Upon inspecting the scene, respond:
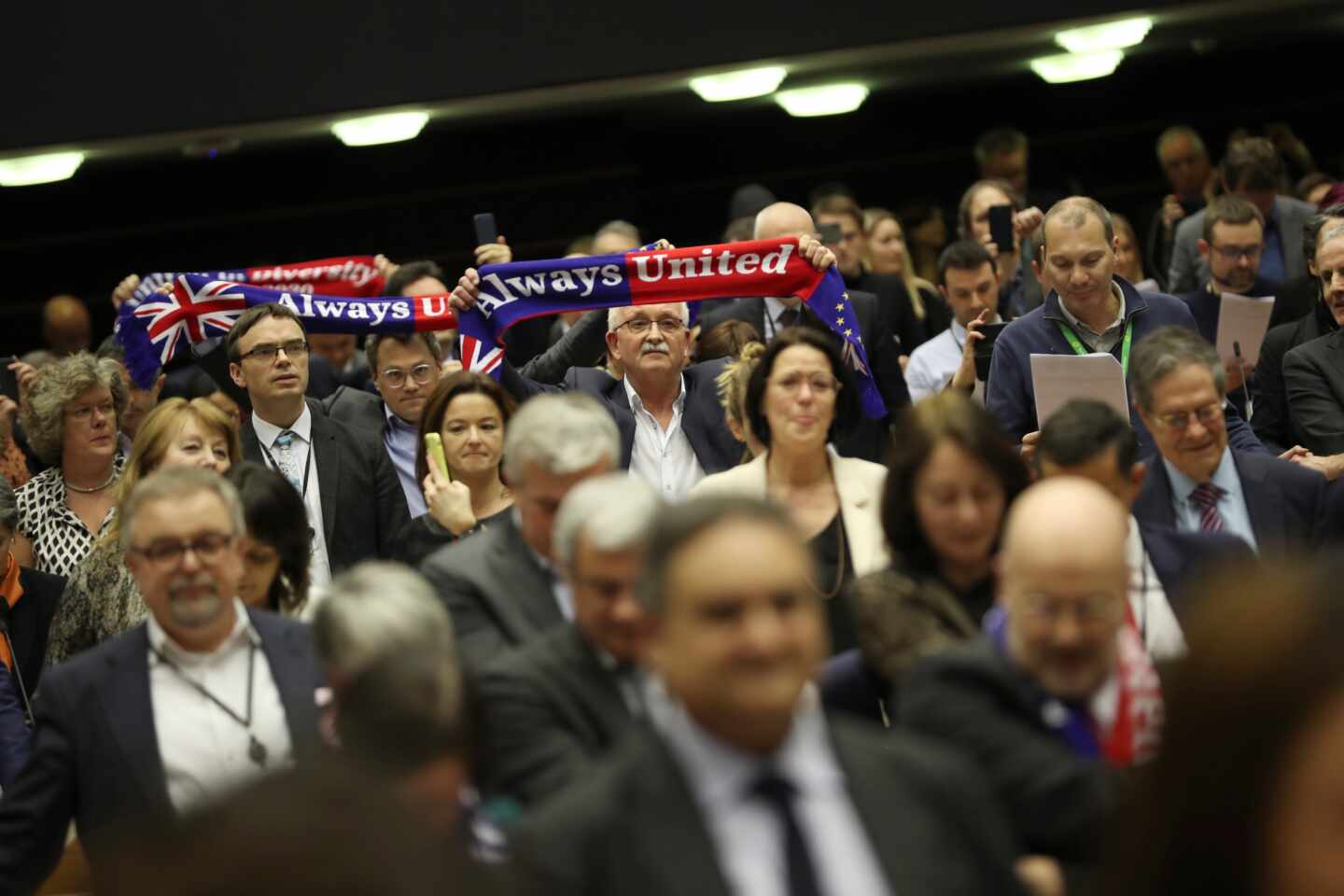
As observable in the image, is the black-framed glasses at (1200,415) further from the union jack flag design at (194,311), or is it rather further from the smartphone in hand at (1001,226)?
the union jack flag design at (194,311)

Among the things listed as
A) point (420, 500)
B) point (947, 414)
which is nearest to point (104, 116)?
point (420, 500)

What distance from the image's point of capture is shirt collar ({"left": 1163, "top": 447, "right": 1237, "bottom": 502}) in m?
3.97

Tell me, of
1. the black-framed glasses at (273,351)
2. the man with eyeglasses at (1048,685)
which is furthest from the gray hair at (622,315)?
the man with eyeglasses at (1048,685)

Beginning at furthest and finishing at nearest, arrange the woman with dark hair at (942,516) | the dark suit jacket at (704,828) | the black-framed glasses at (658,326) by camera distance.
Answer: the black-framed glasses at (658,326)
the woman with dark hair at (942,516)
the dark suit jacket at (704,828)

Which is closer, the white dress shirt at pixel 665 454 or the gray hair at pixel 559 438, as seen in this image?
the gray hair at pixel 559 438

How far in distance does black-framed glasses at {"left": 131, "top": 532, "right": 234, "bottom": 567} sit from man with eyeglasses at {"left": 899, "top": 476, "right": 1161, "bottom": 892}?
1380 mm

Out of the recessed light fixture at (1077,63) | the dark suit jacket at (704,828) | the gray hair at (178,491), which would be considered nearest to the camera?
the dark suit jacket at (704,828)

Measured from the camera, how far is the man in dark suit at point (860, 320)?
5836mm

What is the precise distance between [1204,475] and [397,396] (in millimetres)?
2717

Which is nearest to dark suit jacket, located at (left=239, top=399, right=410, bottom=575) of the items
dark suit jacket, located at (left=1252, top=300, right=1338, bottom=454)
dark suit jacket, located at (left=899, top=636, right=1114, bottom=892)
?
dark suit jacket, located at (left=1252, top=300, right=1338, bottom=454)

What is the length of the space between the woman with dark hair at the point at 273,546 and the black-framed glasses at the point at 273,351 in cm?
136

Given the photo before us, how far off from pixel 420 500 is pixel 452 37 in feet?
8.41

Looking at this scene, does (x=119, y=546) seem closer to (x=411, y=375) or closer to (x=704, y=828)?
(x=411, y=375)

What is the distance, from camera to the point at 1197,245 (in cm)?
703
